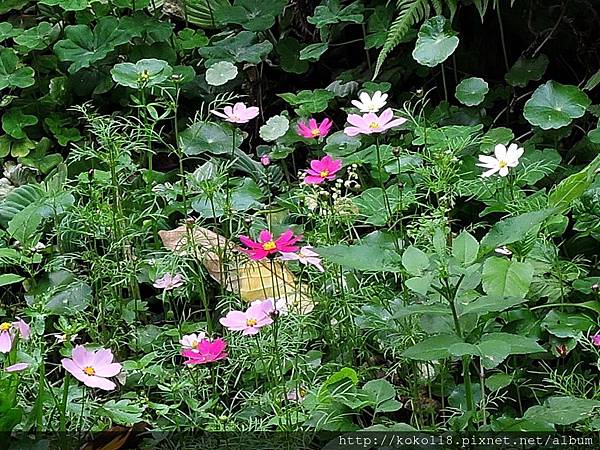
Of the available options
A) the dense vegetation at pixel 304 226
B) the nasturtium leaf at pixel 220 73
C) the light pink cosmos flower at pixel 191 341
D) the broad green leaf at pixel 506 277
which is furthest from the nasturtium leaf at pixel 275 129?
the broad green leaf at pixel 506 277

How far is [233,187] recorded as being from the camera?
2.04 metres

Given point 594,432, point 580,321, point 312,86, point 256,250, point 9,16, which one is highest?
point 9,16

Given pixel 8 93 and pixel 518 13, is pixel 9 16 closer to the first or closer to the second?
pixel 8 93

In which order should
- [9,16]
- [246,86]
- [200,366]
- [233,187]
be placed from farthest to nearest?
1. [9,16]
2. [246,86]
3. [233,187]
4. [200,366]

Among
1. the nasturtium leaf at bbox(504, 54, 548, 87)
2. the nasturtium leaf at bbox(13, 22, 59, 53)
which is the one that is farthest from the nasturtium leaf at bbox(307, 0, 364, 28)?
the nasturtium leaf at bbox(13, 22, 59, 53)

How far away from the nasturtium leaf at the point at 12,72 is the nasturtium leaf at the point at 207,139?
0.54m

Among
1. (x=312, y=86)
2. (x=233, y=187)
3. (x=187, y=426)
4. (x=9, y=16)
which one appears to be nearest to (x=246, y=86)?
(x=312, y=86)

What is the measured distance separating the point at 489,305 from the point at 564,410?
0.62 feet

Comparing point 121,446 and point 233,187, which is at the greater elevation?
point 233,187

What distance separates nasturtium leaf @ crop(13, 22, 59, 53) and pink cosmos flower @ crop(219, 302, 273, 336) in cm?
138

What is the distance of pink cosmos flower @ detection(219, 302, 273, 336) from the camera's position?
1.41m

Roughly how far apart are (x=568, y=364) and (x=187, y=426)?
618 mm

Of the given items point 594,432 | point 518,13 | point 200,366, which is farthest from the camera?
point 518,13

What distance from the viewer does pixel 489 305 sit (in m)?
1.24
